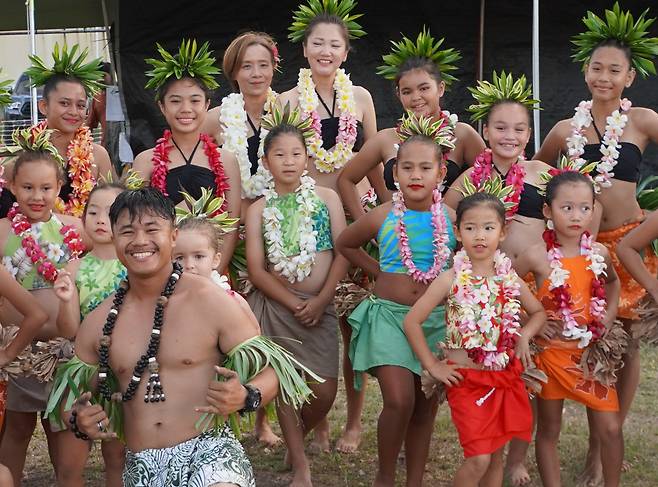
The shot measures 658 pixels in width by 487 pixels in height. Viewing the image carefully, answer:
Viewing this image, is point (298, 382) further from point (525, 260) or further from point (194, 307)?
point (525, 260)

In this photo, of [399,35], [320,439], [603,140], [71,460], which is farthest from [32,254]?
[399,35]

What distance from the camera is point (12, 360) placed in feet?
13.2

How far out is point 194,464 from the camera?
322 cm

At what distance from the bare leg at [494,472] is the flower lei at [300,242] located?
4.20 ft

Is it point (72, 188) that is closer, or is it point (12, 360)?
point (12, 360)

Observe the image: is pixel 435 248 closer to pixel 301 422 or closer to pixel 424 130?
pixel 424 130

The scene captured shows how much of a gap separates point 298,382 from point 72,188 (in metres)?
2.33

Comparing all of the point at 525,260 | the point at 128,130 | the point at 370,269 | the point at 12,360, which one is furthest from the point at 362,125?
the point at 128,130

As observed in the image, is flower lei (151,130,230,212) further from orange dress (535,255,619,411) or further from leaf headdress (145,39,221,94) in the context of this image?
orange dress (535,255,619,411)

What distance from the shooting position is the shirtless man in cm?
325

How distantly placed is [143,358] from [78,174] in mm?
2164

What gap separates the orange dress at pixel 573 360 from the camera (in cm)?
429

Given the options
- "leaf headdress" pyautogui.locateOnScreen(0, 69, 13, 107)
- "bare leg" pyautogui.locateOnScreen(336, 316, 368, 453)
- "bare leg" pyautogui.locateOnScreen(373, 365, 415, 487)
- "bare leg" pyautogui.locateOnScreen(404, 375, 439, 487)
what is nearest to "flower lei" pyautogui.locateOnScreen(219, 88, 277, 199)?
"bare leg" pyautogui.locateOnScreen(336, 316, 368, 453)

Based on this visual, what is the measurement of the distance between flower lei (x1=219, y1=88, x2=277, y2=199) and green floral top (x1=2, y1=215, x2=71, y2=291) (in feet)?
3.66
